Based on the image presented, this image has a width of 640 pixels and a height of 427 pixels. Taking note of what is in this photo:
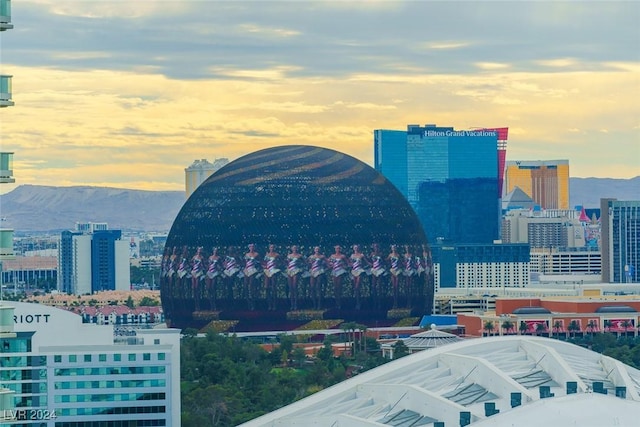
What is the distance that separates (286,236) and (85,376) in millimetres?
→ 79327

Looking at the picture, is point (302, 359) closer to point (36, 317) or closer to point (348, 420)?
point (36, 317)

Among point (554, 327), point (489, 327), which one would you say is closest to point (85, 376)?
point (489, 327)

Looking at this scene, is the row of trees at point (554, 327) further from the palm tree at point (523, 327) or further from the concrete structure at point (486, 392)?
the concrete structure at point (486, 392)

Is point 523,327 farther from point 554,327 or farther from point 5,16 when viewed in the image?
point 5,16

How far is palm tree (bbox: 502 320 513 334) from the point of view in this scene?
160m

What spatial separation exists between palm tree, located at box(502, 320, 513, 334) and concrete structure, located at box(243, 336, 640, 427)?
301 ft

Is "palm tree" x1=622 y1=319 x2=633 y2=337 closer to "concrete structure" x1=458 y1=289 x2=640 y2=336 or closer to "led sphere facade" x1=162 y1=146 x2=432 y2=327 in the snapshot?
"concrete structure" x1=458 y1=289 x2=640 y2=336

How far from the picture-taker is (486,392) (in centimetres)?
5906

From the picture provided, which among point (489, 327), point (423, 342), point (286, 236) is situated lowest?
point (423, 342)

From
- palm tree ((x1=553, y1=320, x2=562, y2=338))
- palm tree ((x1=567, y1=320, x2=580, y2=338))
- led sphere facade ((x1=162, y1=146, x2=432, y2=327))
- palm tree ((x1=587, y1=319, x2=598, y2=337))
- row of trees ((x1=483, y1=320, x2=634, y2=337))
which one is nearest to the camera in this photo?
A: row of trees ((x1=483, y1=320, x2=634, y2=337))

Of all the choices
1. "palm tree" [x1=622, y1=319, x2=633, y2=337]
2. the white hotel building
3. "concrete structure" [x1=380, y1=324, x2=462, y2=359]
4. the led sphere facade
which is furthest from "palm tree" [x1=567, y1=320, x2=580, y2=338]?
the white hotel building

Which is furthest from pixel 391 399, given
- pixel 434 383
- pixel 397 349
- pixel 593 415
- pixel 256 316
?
pixel 256 316

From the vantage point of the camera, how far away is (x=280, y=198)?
168m

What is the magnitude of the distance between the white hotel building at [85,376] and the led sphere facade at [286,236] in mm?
74145
